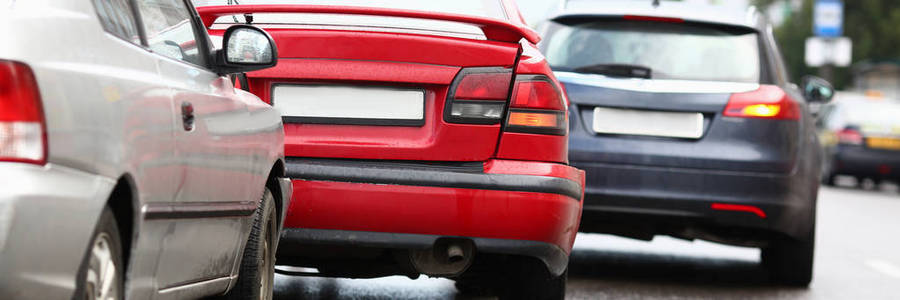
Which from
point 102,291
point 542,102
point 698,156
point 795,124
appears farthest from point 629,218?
point 102,291

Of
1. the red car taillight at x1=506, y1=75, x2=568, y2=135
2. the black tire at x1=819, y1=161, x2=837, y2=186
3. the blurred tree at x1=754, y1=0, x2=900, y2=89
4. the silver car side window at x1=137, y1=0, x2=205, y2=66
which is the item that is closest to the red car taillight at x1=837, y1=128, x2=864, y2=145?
the black tire at x1=819, y1=161, x2=837, y2=186

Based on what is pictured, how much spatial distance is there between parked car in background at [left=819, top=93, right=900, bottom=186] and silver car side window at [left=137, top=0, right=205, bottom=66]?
72.5ft

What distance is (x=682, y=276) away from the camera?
9.60m

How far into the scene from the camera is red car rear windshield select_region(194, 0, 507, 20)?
6129 millimetres

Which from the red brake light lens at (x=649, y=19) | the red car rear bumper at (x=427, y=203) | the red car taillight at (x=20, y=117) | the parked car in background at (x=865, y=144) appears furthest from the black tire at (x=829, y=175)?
the red car taillight at (x=20, y=117)

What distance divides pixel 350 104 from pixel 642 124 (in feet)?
9.08

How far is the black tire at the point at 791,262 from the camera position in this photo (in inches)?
350

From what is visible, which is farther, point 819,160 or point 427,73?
point 819,160

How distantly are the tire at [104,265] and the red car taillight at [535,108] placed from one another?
2.44 metres

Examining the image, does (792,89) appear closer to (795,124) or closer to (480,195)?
(795,124)

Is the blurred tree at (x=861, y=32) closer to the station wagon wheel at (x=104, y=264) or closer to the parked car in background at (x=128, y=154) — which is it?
the parked car in background at (x=128, y=154)

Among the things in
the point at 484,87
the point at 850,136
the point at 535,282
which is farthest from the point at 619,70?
the point at 850,136

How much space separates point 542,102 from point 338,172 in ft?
2.59

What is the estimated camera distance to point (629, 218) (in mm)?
8336
